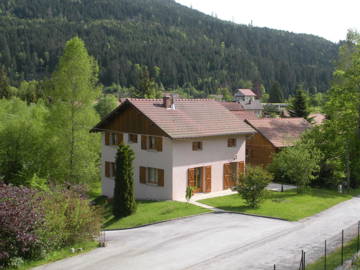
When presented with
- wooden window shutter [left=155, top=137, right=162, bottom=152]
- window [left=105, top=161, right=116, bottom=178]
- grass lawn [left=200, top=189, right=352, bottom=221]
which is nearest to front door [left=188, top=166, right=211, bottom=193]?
grass lawn [left=200, top=189, right=352, bottom=221]

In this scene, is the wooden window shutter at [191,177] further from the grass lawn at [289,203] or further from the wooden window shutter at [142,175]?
the wooden window shutter at [142,175]

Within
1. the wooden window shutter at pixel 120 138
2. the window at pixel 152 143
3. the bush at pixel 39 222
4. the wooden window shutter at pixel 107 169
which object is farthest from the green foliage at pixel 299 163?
the bush at pixel 39 222

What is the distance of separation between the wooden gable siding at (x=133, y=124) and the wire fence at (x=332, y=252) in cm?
1323

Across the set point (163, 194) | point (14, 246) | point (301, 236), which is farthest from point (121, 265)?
point (163, 194)

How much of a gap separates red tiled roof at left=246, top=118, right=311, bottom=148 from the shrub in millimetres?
25308

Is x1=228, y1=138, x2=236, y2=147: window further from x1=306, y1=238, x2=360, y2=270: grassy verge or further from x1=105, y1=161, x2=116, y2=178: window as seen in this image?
x1=306, y1=238, x2=360, y2=270: grassy verge

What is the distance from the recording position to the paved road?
704 inches

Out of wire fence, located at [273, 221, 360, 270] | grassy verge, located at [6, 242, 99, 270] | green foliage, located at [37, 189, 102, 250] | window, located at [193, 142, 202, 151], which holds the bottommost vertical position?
grassy verge, located at [6, 242, 99, 270]

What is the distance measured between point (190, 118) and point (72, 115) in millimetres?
8695

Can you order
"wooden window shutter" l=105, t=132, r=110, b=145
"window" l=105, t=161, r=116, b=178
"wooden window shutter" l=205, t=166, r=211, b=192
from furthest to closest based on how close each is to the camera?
"wooden window shutter" l=105, t=132, r=110, b=145 → "window" l=105, t=161, r=116, b=178 → "wooden window shutter" l=205, t=166, r=211, b=192

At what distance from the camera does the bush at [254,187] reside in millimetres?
27438

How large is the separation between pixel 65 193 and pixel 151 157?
429 inches

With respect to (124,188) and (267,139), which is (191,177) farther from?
(267,139)

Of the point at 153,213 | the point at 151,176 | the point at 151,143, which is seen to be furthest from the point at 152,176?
the point at 153,213
